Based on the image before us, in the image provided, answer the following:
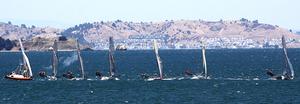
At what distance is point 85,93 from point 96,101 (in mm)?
15332

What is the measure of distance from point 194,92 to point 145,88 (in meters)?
13.5

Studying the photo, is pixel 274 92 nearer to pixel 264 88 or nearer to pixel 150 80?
pixel 264 88

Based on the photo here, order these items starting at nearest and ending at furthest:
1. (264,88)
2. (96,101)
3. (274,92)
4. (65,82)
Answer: (96,101), (274,92), (264,88), (65,82)

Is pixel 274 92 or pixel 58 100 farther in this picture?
pixel 274 92

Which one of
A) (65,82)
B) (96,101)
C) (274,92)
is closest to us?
(96,101)

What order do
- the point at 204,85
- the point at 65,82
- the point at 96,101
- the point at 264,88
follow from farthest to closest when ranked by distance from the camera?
1. the point at 65,82
2. the point at 204,85
3. the point at 264,88
4. the point at 96,101

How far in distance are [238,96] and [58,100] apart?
28.2m

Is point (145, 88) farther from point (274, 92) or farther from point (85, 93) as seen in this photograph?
point (274, 92)

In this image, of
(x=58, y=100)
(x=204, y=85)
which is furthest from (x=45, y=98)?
(x=204, y=85)

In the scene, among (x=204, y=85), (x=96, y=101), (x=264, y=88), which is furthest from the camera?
(x=204, y=85)

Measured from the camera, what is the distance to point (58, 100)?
125875 millimetres

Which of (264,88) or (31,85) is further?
(31,85)

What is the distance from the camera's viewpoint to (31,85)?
161 m

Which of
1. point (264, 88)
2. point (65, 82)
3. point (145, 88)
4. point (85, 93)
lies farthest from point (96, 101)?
point (65, 82)
